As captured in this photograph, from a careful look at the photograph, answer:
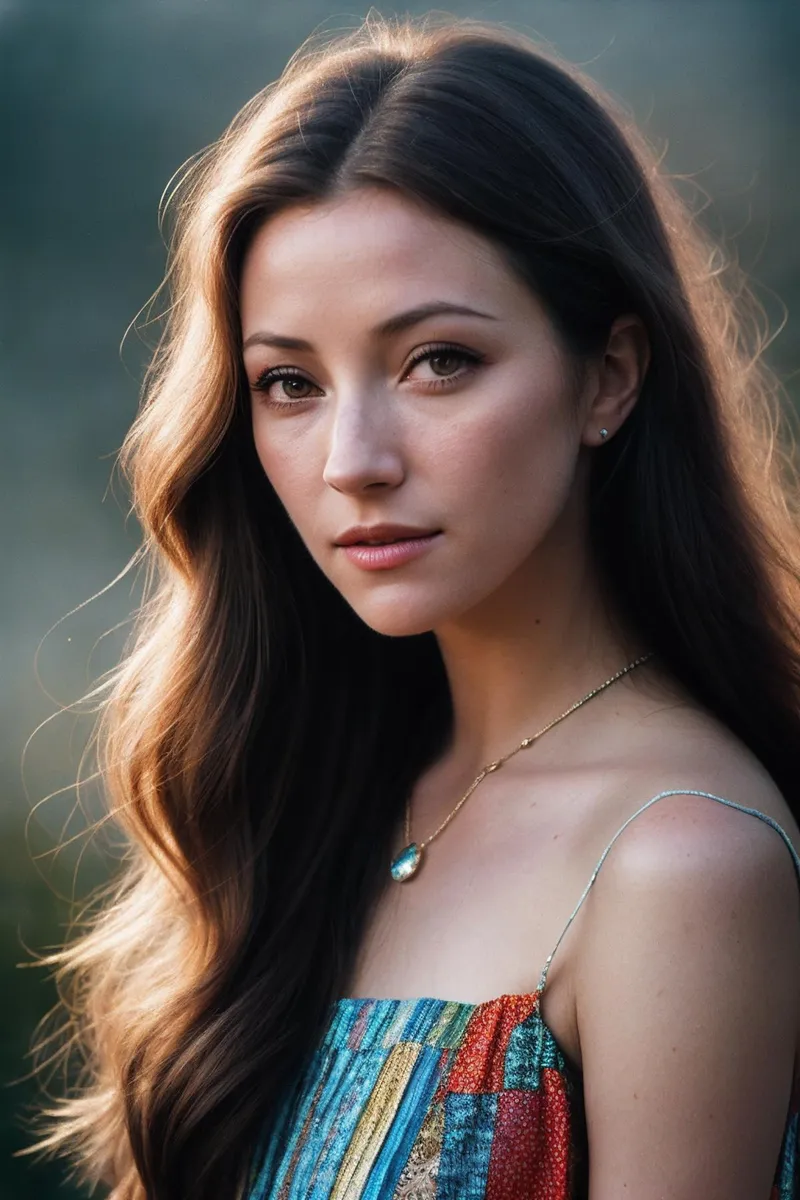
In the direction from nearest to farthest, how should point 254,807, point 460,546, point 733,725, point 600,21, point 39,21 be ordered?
1. point 460,546
2. point 733,725
3. point 254,807
4. point 600,21
5. point 39,21

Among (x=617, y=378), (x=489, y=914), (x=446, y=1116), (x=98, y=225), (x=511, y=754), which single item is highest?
(x=98, y=225)

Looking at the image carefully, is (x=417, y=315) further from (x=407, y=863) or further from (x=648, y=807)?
(x=407, y=863)

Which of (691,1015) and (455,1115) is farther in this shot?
(455,1115)

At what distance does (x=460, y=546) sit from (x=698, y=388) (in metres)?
0.41

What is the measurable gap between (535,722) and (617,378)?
456mm

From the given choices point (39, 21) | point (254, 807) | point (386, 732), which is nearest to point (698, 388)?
point (386, 732)

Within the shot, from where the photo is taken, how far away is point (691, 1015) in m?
1.44

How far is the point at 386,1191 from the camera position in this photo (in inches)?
64.2

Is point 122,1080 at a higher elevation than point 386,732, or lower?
lower

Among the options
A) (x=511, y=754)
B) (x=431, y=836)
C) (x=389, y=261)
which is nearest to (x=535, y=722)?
(x=511, y=754)

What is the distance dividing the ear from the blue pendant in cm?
61

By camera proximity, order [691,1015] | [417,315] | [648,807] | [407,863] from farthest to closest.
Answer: [407,863]
[417,315]
[648,807]
[691,1015]

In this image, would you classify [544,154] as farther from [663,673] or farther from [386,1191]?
[386,1191]

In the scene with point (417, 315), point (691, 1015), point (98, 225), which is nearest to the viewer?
point (691, 1015)
